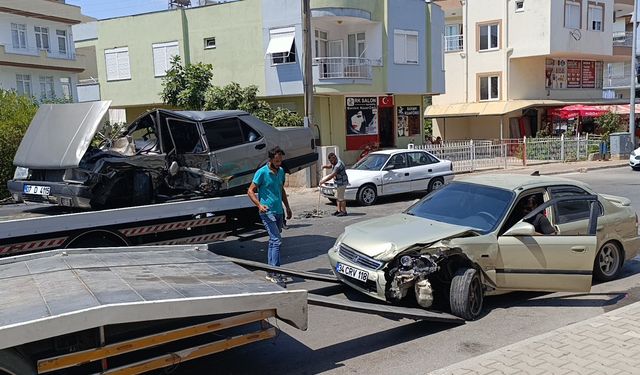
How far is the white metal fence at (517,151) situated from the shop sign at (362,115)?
288 cm

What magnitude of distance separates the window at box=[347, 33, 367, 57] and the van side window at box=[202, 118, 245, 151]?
1822cm

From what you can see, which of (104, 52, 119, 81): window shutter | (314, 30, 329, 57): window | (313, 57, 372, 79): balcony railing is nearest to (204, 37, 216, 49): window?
(314, 30, 329, 57): window

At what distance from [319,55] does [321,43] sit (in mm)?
867

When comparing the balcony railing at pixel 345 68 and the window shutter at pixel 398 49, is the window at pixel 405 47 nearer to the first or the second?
the window shutter at pixel 398 49

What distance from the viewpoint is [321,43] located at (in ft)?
90.0

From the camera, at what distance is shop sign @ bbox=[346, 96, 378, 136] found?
27.5 meters

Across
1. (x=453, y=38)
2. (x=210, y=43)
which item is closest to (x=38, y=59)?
(x=210, y=43)

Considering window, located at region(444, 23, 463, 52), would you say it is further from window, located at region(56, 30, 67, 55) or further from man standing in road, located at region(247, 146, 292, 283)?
man standing in road, located at region(247, 146, 292, 283)

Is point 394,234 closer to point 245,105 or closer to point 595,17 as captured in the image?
point 245,105

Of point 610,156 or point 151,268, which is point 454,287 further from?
point 610,156

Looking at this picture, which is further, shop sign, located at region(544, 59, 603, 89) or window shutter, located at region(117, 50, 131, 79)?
shop sign, located at region(544, 59, 603, 89)

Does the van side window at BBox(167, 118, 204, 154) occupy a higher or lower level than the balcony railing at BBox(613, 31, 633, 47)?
lower

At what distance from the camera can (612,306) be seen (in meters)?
6.64

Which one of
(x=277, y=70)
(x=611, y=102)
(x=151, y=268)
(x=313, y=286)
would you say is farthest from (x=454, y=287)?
(x=611, y=102)
